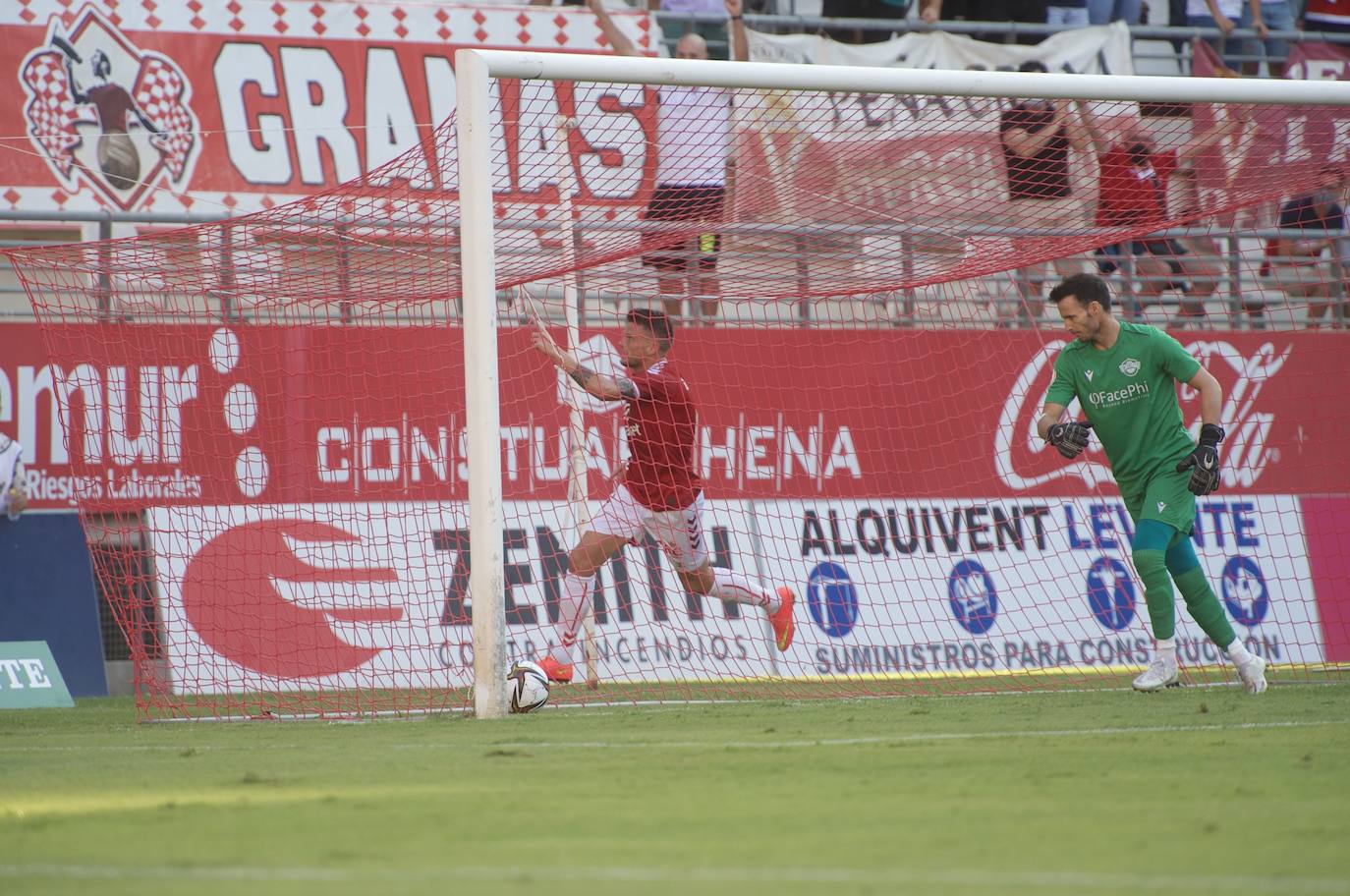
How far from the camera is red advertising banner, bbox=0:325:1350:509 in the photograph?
1028cm

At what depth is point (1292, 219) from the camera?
43.0 ft

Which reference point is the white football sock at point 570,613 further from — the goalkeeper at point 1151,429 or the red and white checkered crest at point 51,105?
the red and white checkered crest at point 51,105

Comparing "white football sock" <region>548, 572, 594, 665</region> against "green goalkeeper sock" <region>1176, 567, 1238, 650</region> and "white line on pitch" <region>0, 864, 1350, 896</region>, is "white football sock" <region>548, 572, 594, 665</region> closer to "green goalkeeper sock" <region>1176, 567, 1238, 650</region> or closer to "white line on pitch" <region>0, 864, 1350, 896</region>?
"green goalkeeper sock" <region>1176, 567, 1238, 650</region>

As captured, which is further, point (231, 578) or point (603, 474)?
point (603, 474)

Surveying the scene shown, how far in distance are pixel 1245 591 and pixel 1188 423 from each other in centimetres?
144

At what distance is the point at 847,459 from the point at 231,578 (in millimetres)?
4187

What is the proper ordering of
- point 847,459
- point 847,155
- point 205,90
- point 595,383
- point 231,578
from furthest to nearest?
point 205,90 < point 847,459 < point 231,578 < point 847,155 < point 595,383

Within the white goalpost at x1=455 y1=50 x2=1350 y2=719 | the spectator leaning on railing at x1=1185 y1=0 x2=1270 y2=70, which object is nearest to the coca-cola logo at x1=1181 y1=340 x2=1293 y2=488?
the spectator leaning on railing at x1=1185 y1=0 x2=1270 y2=70

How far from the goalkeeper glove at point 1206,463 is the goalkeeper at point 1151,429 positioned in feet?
0.31

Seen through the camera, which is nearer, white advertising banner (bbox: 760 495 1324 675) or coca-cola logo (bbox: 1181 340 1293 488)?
white advertising banner (bbox: 760 495 1324 675)

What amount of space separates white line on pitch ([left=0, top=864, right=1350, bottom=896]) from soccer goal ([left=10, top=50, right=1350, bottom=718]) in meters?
→ 3.76

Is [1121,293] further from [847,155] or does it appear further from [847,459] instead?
[847,155]

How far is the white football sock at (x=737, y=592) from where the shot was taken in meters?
9.61

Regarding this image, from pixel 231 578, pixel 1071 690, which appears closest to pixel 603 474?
pixel 231 578
